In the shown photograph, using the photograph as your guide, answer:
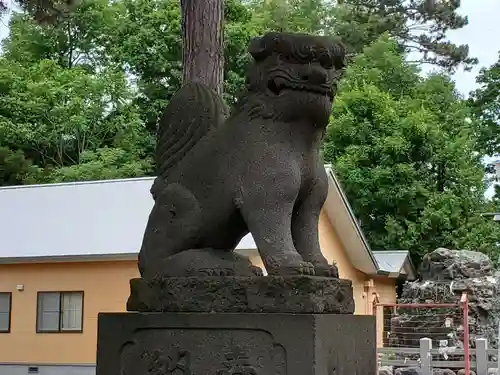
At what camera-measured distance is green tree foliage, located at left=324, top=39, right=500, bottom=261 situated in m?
19.8

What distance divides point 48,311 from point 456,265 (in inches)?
345

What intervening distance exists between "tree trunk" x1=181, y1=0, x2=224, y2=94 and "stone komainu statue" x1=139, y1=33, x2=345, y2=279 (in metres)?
4.75

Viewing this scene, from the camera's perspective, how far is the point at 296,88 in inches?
145

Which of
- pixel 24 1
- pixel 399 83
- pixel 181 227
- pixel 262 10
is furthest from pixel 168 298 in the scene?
pixel 262 10

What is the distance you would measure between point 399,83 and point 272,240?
21614 millimetres

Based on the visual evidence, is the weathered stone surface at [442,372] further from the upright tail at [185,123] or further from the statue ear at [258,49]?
the statue ear at [258,49]

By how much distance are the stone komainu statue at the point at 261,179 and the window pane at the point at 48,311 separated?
10774 mm

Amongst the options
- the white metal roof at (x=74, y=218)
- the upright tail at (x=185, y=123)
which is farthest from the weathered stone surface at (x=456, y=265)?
the upright tail at (x=185, y=123)

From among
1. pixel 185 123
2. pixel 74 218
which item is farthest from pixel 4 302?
pixel 185 123

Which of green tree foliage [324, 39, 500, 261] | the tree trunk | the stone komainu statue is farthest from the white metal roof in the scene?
the stone komainu statue

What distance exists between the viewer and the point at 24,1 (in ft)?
36.7

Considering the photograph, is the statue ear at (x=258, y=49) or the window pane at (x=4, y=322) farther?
the window pane at (x=4, y=322)

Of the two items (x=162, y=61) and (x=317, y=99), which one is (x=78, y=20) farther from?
(x=317, y=99)

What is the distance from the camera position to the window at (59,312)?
14.1 m
